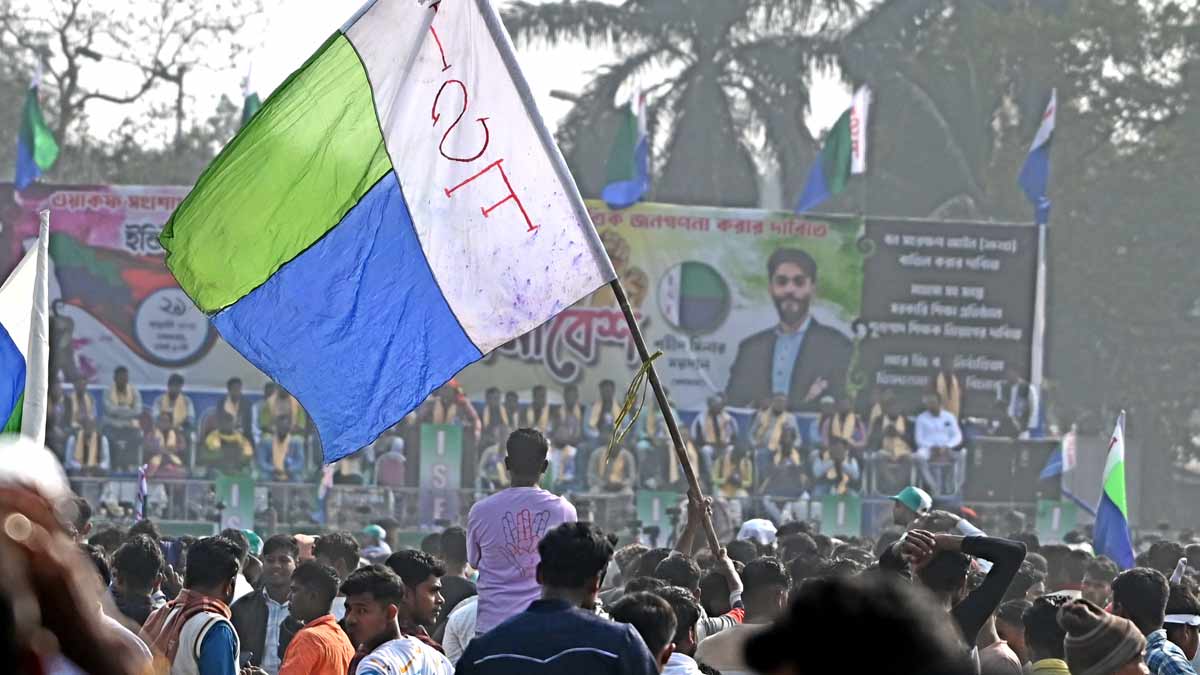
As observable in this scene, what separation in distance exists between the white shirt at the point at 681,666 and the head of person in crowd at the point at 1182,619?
1986 mm

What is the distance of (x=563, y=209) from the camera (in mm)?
7344

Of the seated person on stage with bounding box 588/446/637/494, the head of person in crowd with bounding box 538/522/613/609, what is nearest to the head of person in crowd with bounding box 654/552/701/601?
the head of person in crowd with bounding box 538/522/613/609

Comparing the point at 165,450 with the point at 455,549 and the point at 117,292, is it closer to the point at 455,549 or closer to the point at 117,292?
the point at 117,292

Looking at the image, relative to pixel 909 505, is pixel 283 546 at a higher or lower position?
lower

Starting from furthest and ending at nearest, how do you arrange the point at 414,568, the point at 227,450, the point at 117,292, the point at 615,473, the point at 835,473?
the point at 117,292
the point at 835,473
the point at 227,450
the point at 615,473
the point at 414,568

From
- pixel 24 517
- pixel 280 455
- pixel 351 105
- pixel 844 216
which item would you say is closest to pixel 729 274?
pixel 844 216

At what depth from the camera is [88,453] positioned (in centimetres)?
2473

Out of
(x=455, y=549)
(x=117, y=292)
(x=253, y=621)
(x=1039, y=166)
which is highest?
(x=1039, y=166)

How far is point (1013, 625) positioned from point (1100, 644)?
2226 mm

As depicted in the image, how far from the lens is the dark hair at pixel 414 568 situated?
6766 millimetres

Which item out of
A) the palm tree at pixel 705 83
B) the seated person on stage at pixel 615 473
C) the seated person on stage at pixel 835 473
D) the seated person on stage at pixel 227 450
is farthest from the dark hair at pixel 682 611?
the palm tree at pixel 705 83

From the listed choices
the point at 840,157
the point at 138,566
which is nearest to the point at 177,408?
the point at 840,157

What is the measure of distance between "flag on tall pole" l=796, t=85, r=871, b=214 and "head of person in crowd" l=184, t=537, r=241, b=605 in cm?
2353

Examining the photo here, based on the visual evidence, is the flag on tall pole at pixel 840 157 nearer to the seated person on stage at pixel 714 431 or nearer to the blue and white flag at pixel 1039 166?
the blue and white flag at pixel 1039 166
